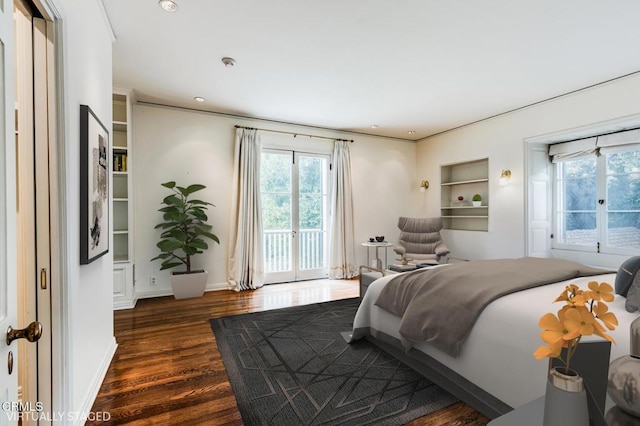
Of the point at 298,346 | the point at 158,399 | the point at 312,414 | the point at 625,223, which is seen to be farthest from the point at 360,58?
the point at 625,223

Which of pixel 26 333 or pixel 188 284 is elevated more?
pixel 26 333

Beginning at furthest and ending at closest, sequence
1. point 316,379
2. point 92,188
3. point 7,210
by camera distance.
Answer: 1. point 316,379
2. point 92,188
3. point 7,210

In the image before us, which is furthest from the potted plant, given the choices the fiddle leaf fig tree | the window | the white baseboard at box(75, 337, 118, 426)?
the window

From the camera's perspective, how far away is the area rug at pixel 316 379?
173 centimetres

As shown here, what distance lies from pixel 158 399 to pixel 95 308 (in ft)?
2.33

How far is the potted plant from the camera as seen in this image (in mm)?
3930

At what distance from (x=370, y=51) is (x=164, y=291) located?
13.0 ft

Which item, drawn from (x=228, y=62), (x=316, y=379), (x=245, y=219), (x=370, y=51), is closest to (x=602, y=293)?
(x=316, y=379)

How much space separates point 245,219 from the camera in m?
4.53

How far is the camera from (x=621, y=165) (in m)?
3.66

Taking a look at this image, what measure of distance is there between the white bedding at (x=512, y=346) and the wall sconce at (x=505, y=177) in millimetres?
2993

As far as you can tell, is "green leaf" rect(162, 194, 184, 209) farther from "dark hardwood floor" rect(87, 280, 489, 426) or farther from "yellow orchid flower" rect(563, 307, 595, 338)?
"yellow orchid flower" rect(563, 307, 595, 338)

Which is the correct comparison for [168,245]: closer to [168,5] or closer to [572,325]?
[168,5]

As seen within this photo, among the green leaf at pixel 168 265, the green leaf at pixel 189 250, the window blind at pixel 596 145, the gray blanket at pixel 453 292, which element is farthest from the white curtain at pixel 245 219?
the window blind at pixel 596 145
